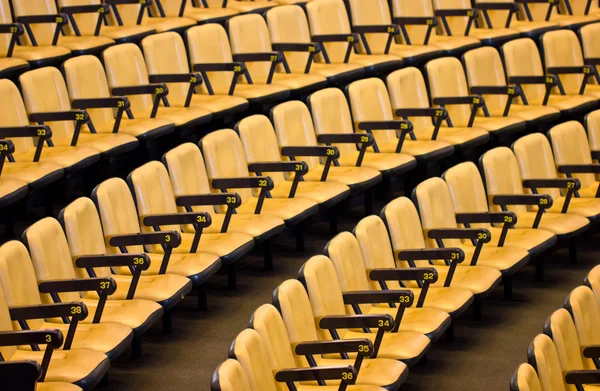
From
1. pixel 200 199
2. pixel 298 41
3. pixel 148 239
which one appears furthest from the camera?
pixel 298 41

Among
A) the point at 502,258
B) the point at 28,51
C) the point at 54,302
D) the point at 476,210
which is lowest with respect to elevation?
the point at 502,258

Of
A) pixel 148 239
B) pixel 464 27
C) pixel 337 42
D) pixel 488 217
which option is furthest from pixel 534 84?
pixel 148 239

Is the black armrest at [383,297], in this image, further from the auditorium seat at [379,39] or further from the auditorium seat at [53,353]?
the auditorium seat at [379,39]

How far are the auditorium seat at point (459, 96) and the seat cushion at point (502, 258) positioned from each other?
715 mm

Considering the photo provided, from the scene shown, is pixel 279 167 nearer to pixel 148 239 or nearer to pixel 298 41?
pixel 148 239

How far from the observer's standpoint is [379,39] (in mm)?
3723

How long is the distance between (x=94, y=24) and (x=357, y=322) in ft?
5.48

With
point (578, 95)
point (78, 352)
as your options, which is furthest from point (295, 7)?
point (78, 352)

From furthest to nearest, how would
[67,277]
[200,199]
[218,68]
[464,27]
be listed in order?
[464,27] → [218,68] → [200,199] → [67,277]

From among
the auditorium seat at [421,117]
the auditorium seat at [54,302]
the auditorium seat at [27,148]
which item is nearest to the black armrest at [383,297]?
the auditorium seat at [54,302]

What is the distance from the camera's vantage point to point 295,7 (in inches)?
137

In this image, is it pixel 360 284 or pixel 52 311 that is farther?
pixel 360 284

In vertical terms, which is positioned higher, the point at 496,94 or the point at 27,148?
the point at 27,148

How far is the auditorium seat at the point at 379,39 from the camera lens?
365 cm
